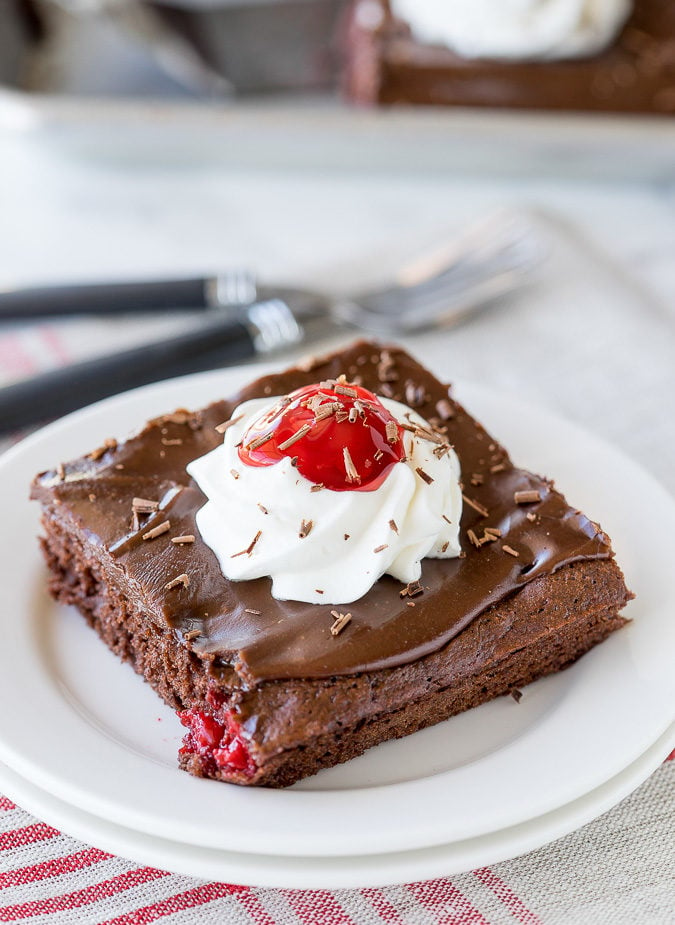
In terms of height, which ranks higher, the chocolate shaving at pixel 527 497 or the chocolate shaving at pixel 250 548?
the chocolate shaving at pixel 527 497

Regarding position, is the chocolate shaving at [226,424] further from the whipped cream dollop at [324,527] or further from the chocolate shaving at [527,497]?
the chocolate shaving at [527,497]

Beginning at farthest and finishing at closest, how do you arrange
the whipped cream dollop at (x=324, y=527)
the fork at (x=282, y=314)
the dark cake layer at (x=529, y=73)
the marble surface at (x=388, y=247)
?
the dark cake layer at (x=529, y=73)
the marble surface at (x=388, y=247)
the fork at (x=282, y=314)
the whipped cream dollop at (x=324, y=527)

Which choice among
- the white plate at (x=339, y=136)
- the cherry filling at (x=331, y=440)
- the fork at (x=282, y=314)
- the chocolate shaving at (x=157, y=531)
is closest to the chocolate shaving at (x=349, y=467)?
the cherry filling at (x=331, y=440)

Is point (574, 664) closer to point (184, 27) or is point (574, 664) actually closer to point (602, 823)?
point (602, 823)

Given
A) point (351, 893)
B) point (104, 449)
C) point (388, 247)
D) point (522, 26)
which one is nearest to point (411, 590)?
point (351, 893)

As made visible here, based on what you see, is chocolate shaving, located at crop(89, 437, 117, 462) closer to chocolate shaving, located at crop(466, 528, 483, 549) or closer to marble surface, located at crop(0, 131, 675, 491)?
chocolate shaving, located at crop(466, 528, 483, 549)
